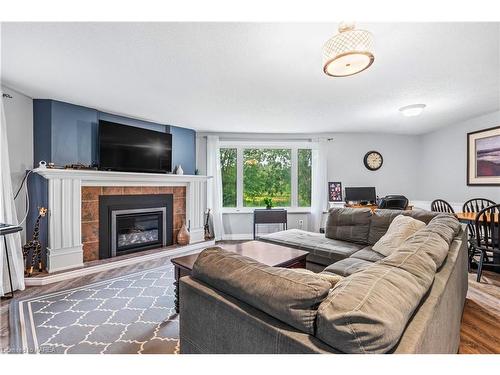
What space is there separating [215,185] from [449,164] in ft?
14.7

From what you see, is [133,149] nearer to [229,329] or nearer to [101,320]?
[101,320]

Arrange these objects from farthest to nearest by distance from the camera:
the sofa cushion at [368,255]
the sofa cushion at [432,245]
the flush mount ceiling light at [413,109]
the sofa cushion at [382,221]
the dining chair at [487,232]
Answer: the flush mount ceiling light at [413,109] → the sofa cushion at [382,221] → the dining chair at [487,232] → the sofa cushion at [368,255] → the sofa cushion at [432,245]

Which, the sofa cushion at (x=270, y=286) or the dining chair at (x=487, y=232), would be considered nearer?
the sofa cushion at (x=270, y=286)

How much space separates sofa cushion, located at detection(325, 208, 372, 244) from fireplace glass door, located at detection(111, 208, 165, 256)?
2.69 m

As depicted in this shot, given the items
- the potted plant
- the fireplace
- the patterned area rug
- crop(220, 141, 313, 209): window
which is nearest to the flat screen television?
the fireplace

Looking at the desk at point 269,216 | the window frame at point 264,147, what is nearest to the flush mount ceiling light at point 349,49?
the desk at point 269,216

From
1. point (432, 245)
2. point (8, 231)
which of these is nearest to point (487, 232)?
point (432, 245)

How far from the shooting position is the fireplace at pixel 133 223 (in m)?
3.53

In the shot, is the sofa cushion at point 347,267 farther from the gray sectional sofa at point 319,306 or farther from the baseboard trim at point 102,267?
the baseboard trim at point 102,267

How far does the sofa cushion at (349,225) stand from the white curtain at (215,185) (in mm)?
2440

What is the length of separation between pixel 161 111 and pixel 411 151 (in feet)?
16.9

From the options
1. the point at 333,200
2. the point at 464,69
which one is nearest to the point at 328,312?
the point at 464,69

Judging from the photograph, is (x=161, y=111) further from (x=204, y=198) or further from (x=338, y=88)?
(x=338, y=88)

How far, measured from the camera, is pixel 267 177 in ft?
17.6
